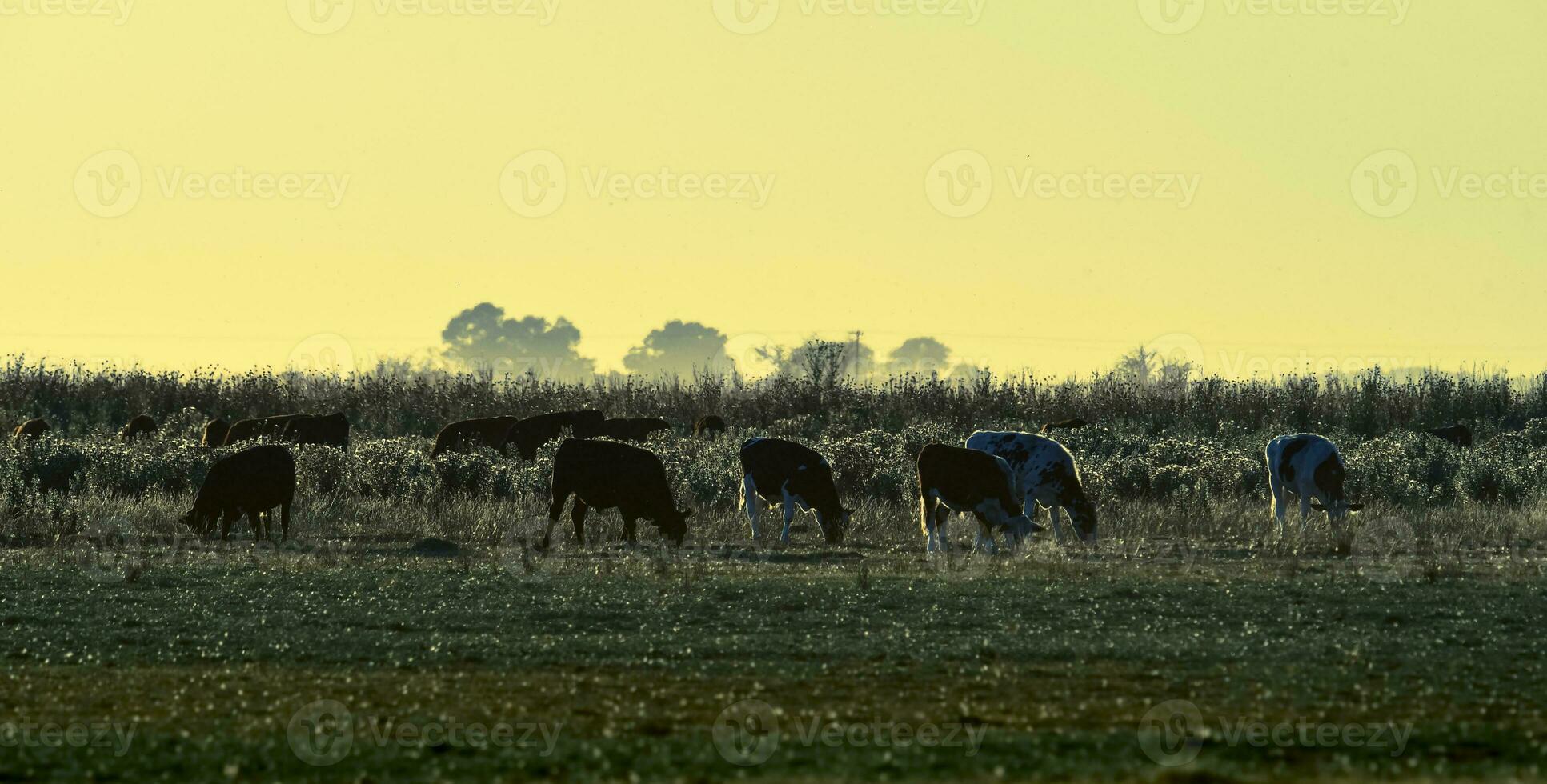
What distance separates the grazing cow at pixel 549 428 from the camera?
38.6 metres

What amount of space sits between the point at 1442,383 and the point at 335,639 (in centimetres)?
4102

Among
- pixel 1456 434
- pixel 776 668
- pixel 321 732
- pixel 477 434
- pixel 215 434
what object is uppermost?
pixel 215 434

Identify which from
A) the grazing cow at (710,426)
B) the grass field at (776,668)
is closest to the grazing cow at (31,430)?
the grazing cow at (710,426)

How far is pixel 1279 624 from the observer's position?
48.8 feet

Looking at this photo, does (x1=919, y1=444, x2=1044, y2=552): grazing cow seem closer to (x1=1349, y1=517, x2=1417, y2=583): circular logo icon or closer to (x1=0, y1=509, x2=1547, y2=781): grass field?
(x1=0, y1=509, x2=1547, y2=781): grass field

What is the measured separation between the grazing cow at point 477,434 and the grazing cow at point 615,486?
13930 mm

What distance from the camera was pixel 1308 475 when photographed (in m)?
26.1

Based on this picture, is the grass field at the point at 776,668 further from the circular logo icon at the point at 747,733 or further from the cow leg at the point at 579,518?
the cow leg at the point at 579,518

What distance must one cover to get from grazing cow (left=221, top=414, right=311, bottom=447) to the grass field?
18.5 m

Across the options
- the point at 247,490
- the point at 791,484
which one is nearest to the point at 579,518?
the point at 791,484

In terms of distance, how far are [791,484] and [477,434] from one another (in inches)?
630

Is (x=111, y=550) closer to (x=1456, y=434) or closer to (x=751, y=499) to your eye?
(x=751, y=499)

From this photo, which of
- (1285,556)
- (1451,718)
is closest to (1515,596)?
(1285,556)

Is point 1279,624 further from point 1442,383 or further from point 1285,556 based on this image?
point 1442,383
